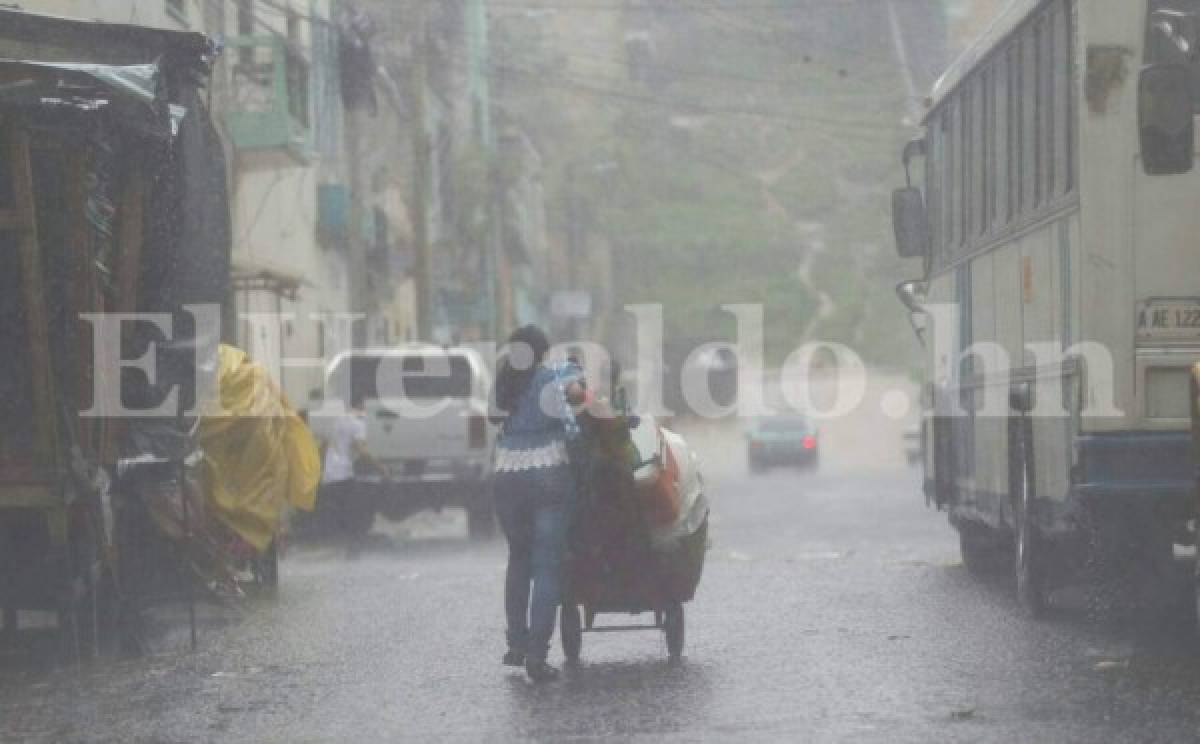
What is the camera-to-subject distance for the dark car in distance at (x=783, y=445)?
56.2 metres

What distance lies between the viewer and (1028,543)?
1399 centimetres

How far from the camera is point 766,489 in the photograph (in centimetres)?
4478

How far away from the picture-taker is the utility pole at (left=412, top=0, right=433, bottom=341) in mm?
34844

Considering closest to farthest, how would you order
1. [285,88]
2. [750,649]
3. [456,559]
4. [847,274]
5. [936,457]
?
[750,649]
[936,457]
[456,559]
[285,88]
[847,274]

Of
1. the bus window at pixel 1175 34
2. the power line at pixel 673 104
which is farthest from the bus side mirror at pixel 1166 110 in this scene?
the power line at pixel 673 104

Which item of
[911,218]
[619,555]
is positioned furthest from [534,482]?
[911,218]

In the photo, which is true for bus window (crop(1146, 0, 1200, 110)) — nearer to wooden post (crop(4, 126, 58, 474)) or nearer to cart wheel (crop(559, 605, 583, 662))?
cart wheel (crop(559, 605, 583, 662))

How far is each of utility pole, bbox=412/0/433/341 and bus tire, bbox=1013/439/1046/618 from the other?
21.5 m

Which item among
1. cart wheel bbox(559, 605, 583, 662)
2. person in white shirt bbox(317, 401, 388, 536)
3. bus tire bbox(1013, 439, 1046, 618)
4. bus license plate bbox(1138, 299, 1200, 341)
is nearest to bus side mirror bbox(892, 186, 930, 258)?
bus tire bbox(1013, 439, 1046, 618)

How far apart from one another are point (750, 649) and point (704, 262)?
108116 mm

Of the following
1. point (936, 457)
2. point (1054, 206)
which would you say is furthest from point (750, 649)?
point (936, 457)

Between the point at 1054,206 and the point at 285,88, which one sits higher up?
the point at 285,88

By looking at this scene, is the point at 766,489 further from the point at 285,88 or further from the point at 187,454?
the point at 187,454

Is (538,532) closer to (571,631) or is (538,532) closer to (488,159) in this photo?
(571,631)
